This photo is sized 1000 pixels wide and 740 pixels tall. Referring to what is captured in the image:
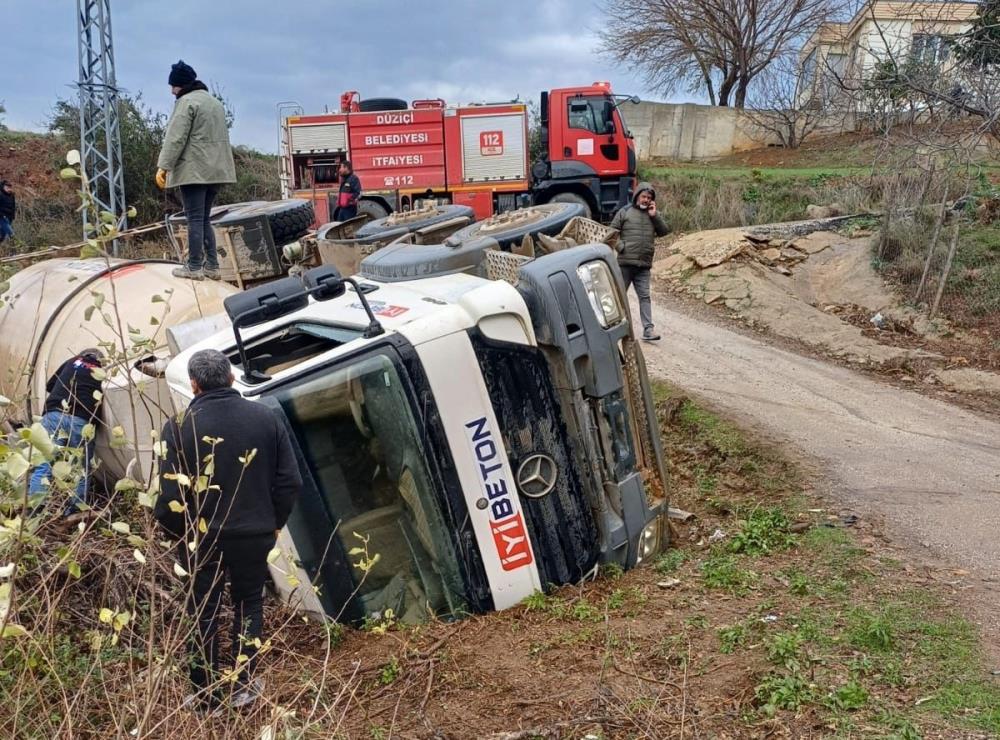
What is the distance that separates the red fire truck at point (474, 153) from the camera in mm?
17031

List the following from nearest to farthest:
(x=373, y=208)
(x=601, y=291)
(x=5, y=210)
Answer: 1. (x=601, y=291)
2. (x=5, y=210)
3. (x=373, y=208)

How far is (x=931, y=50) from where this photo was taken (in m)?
10.2

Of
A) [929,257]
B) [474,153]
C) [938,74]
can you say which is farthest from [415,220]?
[474,153]

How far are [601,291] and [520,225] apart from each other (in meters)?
1.19

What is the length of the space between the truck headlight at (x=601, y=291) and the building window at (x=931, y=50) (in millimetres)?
7788

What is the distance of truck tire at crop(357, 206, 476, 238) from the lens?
6367 mm

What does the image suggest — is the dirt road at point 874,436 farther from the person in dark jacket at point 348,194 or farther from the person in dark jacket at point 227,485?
the person in dark jacket at point 348,194

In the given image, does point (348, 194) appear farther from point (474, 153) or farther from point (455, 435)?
point (455, 435)

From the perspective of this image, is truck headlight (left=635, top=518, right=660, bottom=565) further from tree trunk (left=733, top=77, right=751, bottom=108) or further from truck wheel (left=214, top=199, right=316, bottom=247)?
tree trunk (left=733, top=77, right=751, bottom=108)

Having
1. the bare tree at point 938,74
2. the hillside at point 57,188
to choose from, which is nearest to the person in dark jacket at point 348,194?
the hillside at point 57,188

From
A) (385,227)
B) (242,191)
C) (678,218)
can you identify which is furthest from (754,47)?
(385,227)

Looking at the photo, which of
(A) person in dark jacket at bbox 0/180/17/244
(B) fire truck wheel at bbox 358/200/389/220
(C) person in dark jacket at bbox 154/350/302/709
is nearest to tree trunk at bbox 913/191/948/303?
(B) fire truck wheel at bbox 358/200/389/220

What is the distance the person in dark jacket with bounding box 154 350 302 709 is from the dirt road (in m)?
3.02

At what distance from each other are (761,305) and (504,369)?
8627 mm
